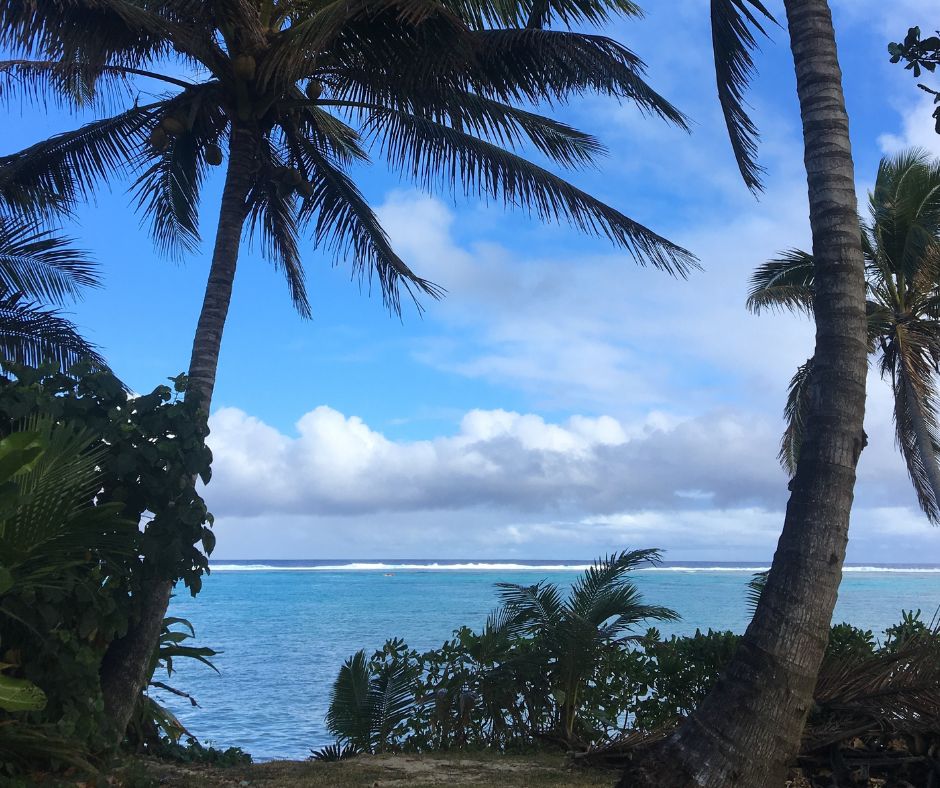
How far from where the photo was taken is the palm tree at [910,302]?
16500mm

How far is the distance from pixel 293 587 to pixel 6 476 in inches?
3034

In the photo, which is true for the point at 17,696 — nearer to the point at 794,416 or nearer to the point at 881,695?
the point at 881,695

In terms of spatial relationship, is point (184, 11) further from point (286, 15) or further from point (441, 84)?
point (441, 84)

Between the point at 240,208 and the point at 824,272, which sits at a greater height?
the point at 240,208

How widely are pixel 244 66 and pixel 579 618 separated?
5.92 metres

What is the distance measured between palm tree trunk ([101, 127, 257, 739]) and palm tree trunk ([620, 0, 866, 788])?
12.9 ft

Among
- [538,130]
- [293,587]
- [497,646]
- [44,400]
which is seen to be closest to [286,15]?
[538,130]

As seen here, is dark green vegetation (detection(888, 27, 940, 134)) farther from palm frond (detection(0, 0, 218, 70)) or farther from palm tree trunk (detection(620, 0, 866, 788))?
palm frond (detection(0, 0, 218, 70))

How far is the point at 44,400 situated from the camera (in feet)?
19.1

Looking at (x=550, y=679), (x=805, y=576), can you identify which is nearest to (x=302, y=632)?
(x=550, y=679)

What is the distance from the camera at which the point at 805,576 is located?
400 centimetres

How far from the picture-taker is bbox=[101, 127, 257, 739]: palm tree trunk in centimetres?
630

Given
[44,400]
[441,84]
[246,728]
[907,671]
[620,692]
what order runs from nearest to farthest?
[907,671], [44,400], [441,84], [620,692], [246,728]

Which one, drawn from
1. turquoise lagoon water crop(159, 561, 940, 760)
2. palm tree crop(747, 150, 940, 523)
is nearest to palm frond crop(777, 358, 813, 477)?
palm tree crop(747, 150, 940, 523)
